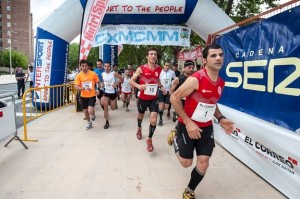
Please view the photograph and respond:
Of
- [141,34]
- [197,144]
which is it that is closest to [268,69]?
[197,144]

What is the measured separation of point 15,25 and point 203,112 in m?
102

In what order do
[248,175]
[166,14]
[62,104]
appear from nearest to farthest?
[248,175], [166,14], [62,104]

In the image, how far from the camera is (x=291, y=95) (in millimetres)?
3525

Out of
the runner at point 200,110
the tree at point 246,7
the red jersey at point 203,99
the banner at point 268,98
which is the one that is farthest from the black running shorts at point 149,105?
the tree at point 246,7

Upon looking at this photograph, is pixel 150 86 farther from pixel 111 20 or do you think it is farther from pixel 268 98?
pixel 111 20

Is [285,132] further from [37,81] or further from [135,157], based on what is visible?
[37,81]

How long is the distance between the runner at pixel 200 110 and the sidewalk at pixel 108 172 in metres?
0.63

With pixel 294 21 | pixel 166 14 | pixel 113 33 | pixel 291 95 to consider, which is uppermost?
pixel 166 14

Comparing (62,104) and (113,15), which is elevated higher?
(113,15)

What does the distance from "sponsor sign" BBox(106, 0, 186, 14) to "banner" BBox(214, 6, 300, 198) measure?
4.05 metres

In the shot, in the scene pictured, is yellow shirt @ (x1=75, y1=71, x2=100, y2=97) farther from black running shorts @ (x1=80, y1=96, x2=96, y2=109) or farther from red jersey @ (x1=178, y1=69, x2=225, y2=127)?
red jersey @ (x1=178, y1=69, x2=225, y2=127)

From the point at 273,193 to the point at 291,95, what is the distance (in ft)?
4.53

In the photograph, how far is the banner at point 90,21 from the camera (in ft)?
27.6

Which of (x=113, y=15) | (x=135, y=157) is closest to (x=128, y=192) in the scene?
(x=135, y=157)
